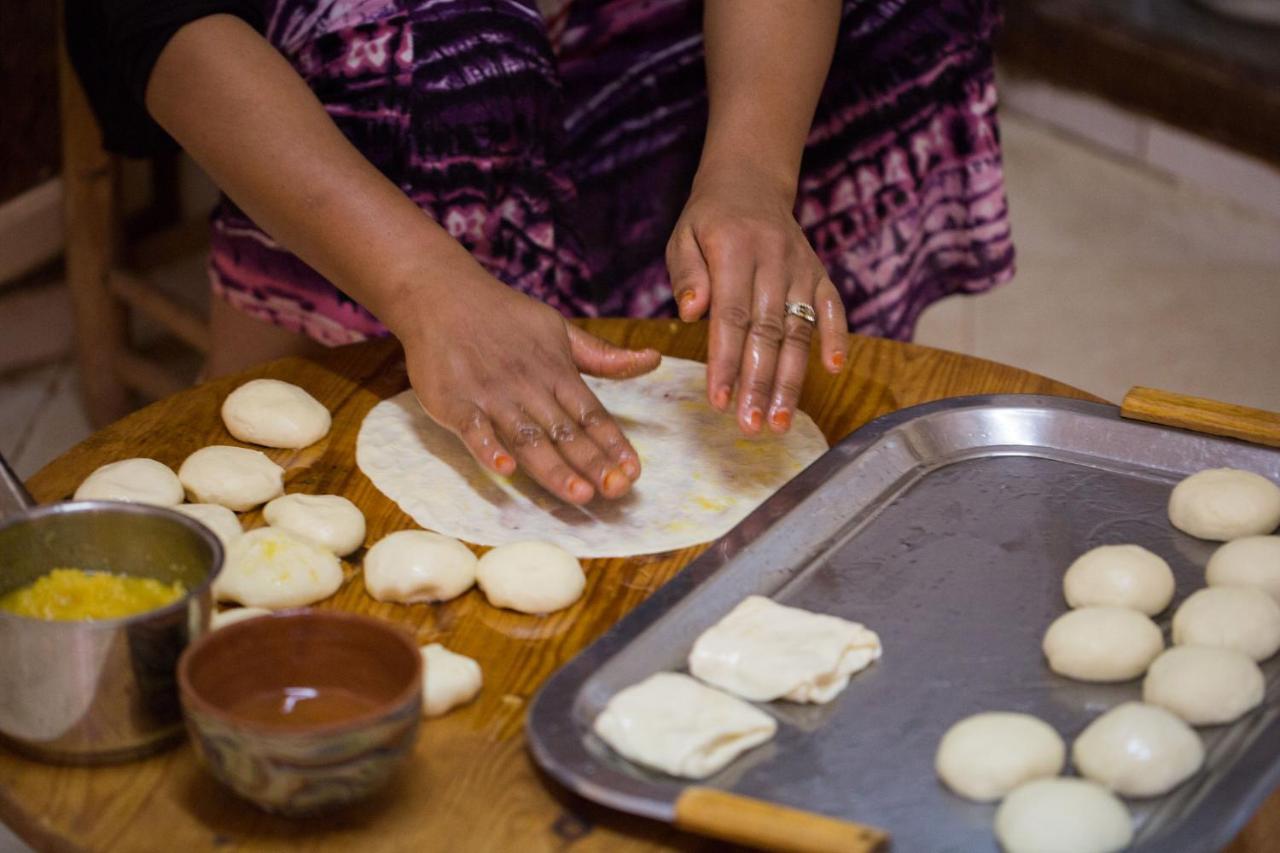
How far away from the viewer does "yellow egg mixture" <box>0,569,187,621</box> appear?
3.26 ft

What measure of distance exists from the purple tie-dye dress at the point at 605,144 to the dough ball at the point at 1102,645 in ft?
2.65

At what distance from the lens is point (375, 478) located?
51.7 inches

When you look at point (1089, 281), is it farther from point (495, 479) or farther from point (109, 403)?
point (495, 479)

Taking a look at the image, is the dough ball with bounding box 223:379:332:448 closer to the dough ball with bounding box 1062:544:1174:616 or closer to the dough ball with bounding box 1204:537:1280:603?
the dough ball with bounding box 1062:544:1174:616

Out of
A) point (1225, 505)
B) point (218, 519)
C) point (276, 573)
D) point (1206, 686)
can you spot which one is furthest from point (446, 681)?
point (1225, 505)

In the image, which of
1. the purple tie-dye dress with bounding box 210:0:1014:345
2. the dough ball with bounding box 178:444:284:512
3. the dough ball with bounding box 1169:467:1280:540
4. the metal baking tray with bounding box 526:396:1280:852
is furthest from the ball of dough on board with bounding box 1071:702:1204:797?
the purple tie-dye dress with bounding box 210:0:1014:345

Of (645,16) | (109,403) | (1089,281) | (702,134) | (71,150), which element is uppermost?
(645,16)

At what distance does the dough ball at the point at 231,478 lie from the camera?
1246mm

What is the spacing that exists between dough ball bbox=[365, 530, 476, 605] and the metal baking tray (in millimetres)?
151

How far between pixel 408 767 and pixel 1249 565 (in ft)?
2.09

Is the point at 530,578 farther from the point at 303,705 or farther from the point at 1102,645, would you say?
the point at 1102,645

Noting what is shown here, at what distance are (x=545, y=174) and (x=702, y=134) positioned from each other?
0.82 feet

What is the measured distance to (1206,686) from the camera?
101 cm

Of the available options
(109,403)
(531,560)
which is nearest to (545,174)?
(531,560)
